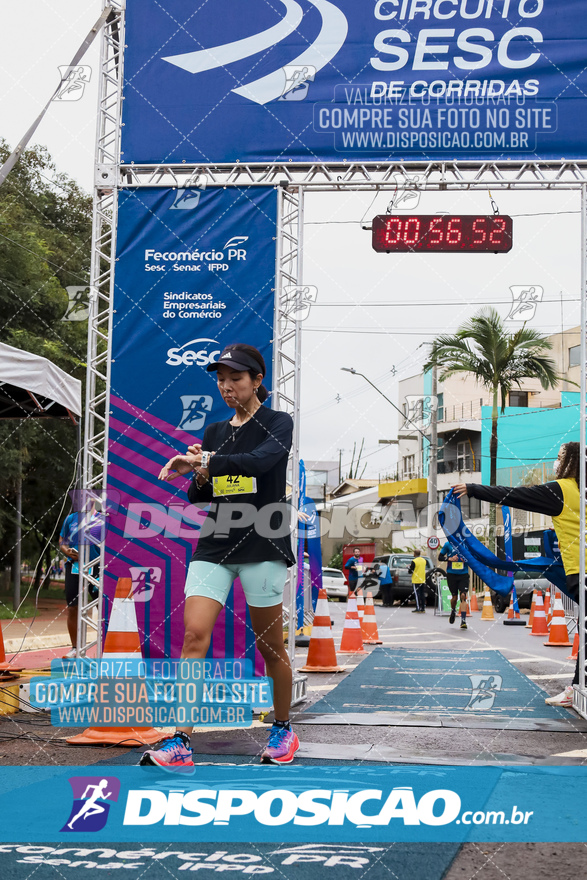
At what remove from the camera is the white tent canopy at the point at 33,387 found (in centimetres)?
754

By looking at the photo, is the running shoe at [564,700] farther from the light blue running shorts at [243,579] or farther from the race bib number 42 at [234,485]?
the race bib number 42 at [234,485]

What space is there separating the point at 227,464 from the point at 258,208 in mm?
3765

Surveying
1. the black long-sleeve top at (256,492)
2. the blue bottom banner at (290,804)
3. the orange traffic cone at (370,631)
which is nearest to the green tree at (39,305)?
the orange traffic cone at (370,631)

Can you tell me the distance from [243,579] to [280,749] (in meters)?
0.90

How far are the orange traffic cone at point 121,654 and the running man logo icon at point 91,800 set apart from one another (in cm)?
100

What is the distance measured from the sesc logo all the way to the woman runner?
8.89 feet

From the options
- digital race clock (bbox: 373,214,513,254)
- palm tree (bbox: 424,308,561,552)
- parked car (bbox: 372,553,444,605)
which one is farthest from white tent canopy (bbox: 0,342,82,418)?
parked car (bbox: 372,553,444,605)

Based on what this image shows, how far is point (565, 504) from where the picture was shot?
763cm

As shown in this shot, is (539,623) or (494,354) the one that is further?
(494,354)

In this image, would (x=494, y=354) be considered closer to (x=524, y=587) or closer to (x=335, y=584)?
(x=524, y=587)

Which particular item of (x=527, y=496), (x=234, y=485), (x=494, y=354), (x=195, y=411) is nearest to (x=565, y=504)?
(x=527, y=496)

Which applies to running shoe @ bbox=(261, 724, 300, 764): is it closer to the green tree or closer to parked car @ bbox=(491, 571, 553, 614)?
the green tree

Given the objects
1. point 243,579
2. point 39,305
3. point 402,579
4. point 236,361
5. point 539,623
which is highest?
point 39,305

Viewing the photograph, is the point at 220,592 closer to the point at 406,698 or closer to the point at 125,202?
the point at 406,698
